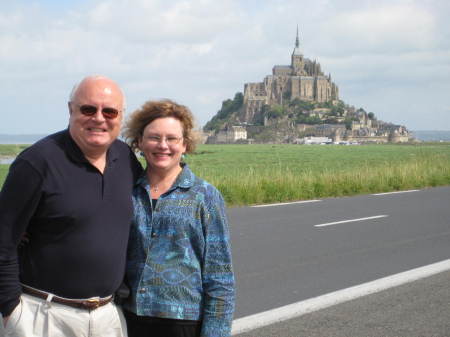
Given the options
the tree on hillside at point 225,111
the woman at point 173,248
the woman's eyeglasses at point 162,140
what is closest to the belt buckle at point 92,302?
the woman at point 173,248

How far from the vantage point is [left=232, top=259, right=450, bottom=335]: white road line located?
184 inches

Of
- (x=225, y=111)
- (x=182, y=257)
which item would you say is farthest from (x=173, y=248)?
(x=225, y=111)

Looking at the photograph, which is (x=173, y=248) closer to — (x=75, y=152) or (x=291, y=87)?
(x=75, y=152)

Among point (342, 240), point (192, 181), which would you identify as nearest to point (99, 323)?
point (192, 181)

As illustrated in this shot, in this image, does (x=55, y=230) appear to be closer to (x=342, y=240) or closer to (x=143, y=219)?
(x=143, y=219)

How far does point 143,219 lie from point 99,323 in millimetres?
474

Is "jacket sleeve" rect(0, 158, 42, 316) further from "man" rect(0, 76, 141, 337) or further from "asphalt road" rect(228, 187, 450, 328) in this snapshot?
"asphalt road" rect(228, 187, 450, 328)

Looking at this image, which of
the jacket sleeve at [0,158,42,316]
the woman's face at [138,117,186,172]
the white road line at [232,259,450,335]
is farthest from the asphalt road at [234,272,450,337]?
the jacket sleeve at [0,158,42,316]

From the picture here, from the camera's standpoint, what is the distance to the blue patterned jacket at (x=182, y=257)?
2.55 m

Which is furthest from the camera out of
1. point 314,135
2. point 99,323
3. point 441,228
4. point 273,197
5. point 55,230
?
point 314,135

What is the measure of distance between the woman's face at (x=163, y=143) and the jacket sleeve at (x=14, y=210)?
1.79ft

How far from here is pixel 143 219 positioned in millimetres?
2566

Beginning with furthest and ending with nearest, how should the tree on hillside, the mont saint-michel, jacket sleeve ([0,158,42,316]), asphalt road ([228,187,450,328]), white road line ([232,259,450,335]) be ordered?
the tree on hillside < the mont saint-michel < asphalt road ([228,187,450,328]) < white road line ([232,259,450,335]) < jacket sleeve ([0,158,42,316])

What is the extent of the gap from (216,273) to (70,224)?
673 millimetres
